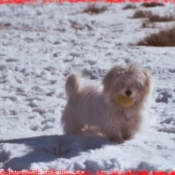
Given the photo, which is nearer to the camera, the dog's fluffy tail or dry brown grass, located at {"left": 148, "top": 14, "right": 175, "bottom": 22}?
the dog's fluffy tail

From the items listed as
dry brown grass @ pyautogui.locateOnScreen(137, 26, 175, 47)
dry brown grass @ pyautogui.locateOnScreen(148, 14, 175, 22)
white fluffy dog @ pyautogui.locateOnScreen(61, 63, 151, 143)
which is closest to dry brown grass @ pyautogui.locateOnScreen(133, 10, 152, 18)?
dry brown grass @ pyautogui.locateOnScreen(148, 14, 175, 22)

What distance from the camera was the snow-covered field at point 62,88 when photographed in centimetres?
356

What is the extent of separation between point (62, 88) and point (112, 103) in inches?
91.9

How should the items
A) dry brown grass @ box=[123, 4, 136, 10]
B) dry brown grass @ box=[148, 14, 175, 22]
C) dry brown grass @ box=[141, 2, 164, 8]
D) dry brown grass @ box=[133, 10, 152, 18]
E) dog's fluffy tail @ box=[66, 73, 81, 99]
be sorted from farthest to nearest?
dry brown grass @ box=[141, 2, 164, 8] < dry brown grass @ box=[123, 4, 136, 10] < dry brown grass @ box=[133, 10, 152, 18] < dry brown grass @ box=[148, 14, 175, 22] < dog's fluffy tail @ box=[66, 73, 81, 99]

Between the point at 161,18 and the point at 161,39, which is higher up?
the point at 161,18

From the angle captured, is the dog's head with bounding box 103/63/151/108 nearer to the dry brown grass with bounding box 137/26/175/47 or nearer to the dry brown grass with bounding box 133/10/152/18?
the dry brown grass with bounding box 137/26/175/47

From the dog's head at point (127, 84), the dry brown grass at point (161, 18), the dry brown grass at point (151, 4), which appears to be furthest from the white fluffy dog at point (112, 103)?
the dry brown grass at point (151, 4)

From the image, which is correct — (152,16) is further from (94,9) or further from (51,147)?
(51,147)

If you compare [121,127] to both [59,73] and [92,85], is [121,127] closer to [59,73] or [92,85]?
[92,85]

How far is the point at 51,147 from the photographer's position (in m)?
3.89

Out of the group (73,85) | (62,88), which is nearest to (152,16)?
(62,88)

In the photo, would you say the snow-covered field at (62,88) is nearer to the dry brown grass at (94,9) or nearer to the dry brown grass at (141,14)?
the dry brown grass at (141,14)

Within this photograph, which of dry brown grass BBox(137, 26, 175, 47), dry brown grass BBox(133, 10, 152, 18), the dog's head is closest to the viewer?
the dog's head

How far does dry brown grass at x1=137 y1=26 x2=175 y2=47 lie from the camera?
28.3 feet
